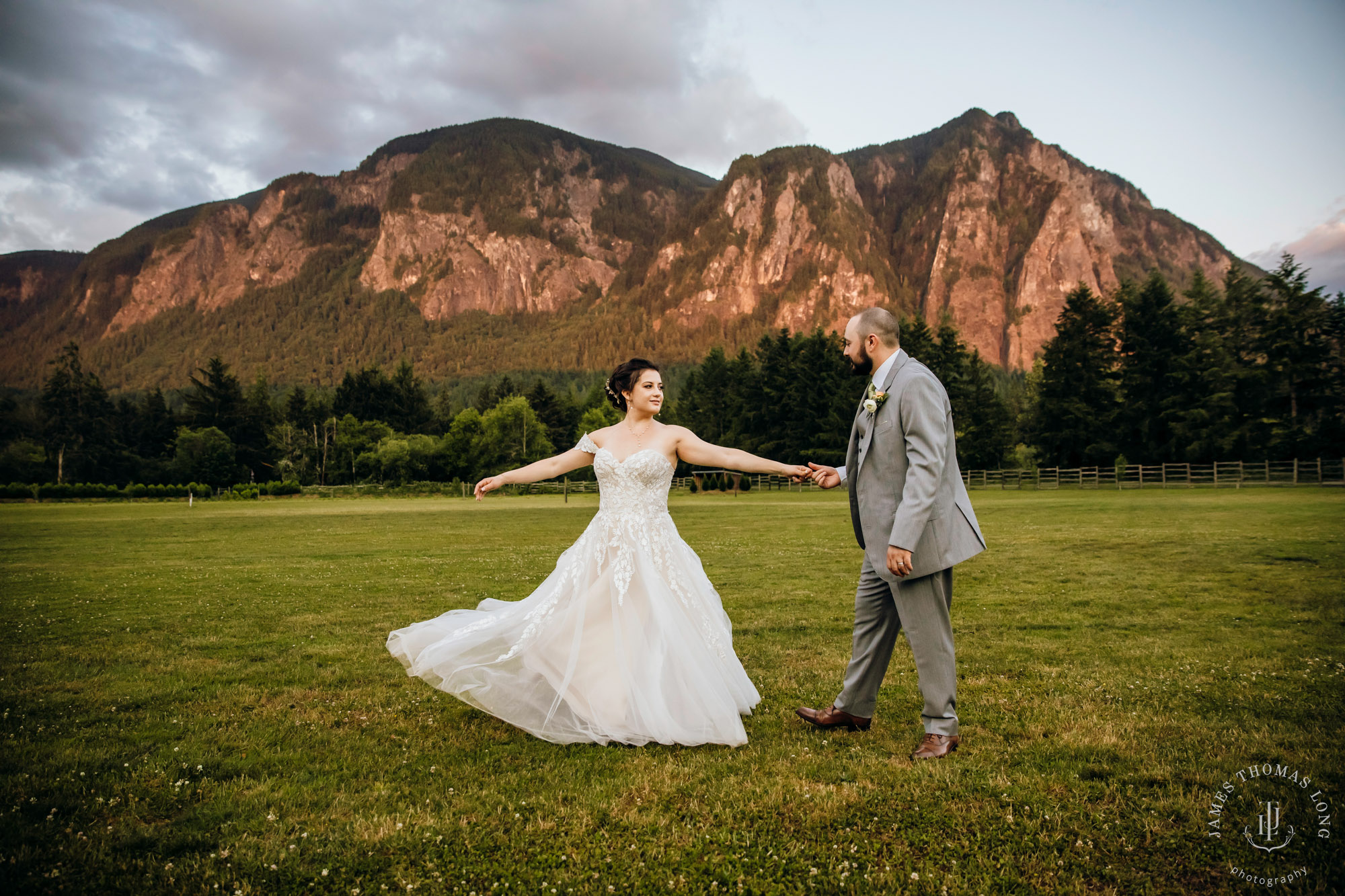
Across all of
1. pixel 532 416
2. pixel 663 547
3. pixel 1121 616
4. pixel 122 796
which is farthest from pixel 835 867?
pixel 532 416

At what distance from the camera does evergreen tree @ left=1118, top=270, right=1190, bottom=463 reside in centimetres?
5372

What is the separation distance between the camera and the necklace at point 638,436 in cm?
571

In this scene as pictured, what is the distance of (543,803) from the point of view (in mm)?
3975

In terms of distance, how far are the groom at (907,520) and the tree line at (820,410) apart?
184 ft

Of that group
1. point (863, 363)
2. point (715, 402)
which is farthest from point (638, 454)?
point (715, 402)

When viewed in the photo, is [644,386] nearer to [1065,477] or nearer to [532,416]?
[1065,477]

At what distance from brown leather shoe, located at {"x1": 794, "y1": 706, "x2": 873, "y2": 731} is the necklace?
234 cm

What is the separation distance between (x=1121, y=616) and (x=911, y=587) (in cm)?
633

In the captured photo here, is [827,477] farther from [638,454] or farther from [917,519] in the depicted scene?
[638,454]

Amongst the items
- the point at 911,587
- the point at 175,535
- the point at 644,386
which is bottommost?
the point at 175,535

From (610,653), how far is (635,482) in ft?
4.19

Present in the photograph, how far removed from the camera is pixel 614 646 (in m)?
5.23

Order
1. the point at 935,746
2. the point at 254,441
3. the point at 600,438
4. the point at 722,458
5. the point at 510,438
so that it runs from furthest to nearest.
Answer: the point at 254,441
the point at 510,438
the point at 600,438
the point at 722,458
the point at 935,746

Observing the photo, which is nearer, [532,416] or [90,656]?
[90,656]
